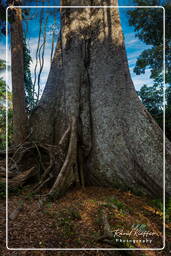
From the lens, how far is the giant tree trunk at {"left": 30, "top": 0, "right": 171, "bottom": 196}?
321 centimetres

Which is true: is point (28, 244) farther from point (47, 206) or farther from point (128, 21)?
point (128, 21)

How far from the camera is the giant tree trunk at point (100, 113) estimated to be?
3207 mm

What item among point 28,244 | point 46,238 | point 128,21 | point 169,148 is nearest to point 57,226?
point 46,238

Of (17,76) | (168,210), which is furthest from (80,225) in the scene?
(17,76)

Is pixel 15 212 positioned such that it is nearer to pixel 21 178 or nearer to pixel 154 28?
pixel 21 178

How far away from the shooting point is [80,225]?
80.6 inches

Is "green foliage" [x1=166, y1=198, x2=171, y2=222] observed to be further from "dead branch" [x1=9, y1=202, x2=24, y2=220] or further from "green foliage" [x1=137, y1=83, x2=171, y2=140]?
"dead branch" [x1=9, y1=202, x2=24, y2=220]

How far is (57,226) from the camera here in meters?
1.99

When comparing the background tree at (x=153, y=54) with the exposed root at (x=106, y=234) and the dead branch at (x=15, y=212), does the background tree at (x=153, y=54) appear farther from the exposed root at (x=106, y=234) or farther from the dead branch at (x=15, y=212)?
the dead branch at (x=15, y=212)

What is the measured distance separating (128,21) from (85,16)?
42.5 inches

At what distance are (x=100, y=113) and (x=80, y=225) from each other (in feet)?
6.53

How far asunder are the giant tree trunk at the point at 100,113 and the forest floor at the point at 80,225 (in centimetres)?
55

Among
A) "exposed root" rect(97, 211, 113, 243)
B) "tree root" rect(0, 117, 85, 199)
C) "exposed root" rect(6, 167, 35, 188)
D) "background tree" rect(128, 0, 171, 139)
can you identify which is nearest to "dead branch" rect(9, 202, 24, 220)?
"tree root" rect(0, 117, 85, 199)

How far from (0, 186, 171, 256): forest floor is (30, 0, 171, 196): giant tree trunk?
55 centimetres
